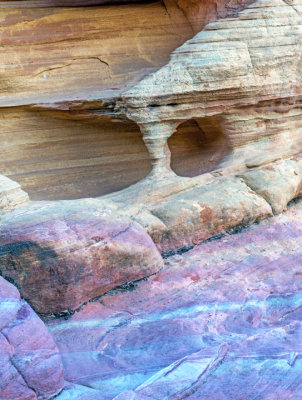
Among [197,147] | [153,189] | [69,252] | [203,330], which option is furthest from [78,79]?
[203,330]

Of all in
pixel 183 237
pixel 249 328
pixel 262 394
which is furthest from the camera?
pixel 183 237

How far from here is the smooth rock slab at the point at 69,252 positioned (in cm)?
425

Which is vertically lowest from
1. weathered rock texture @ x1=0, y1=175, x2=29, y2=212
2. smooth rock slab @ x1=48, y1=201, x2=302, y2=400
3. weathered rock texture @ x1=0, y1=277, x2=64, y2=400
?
smooth rock slab @ x1=48, y1=201, x2=302, y2=400

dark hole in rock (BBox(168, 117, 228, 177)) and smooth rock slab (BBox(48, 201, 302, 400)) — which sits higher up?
dark hole in rock (BBox(168, 117, 228, 177))

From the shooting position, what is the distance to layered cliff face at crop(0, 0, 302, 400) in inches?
155

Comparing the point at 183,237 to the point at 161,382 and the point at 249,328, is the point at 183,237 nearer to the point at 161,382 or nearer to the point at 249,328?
the point at 249,328

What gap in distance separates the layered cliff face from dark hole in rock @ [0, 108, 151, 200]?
0.01 metres

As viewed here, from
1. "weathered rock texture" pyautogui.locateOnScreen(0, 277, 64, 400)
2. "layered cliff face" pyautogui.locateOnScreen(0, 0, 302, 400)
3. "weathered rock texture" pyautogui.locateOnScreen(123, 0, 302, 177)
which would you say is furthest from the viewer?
"weathered rock texture" pyautogui.locateOnScreen(123, 0, 302, 177)

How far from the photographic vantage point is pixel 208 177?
5785 mm

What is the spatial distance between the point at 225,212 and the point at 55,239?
1.85 metres

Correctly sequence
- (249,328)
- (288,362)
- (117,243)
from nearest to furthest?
1. (288,362)
2. (249,328)
3. (117,243)

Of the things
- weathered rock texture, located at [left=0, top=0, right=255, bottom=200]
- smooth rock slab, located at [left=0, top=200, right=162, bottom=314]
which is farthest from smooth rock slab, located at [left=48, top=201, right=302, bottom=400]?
weathered rock texture, located at [left=0, top=0, right=255, bottom=200]

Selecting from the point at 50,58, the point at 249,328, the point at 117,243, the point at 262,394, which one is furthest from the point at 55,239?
the point at 50,58

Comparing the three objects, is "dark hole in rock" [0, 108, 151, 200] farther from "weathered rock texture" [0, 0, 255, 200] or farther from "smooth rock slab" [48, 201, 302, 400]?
"smooth rock slab" [48, 201, 302, 400]
